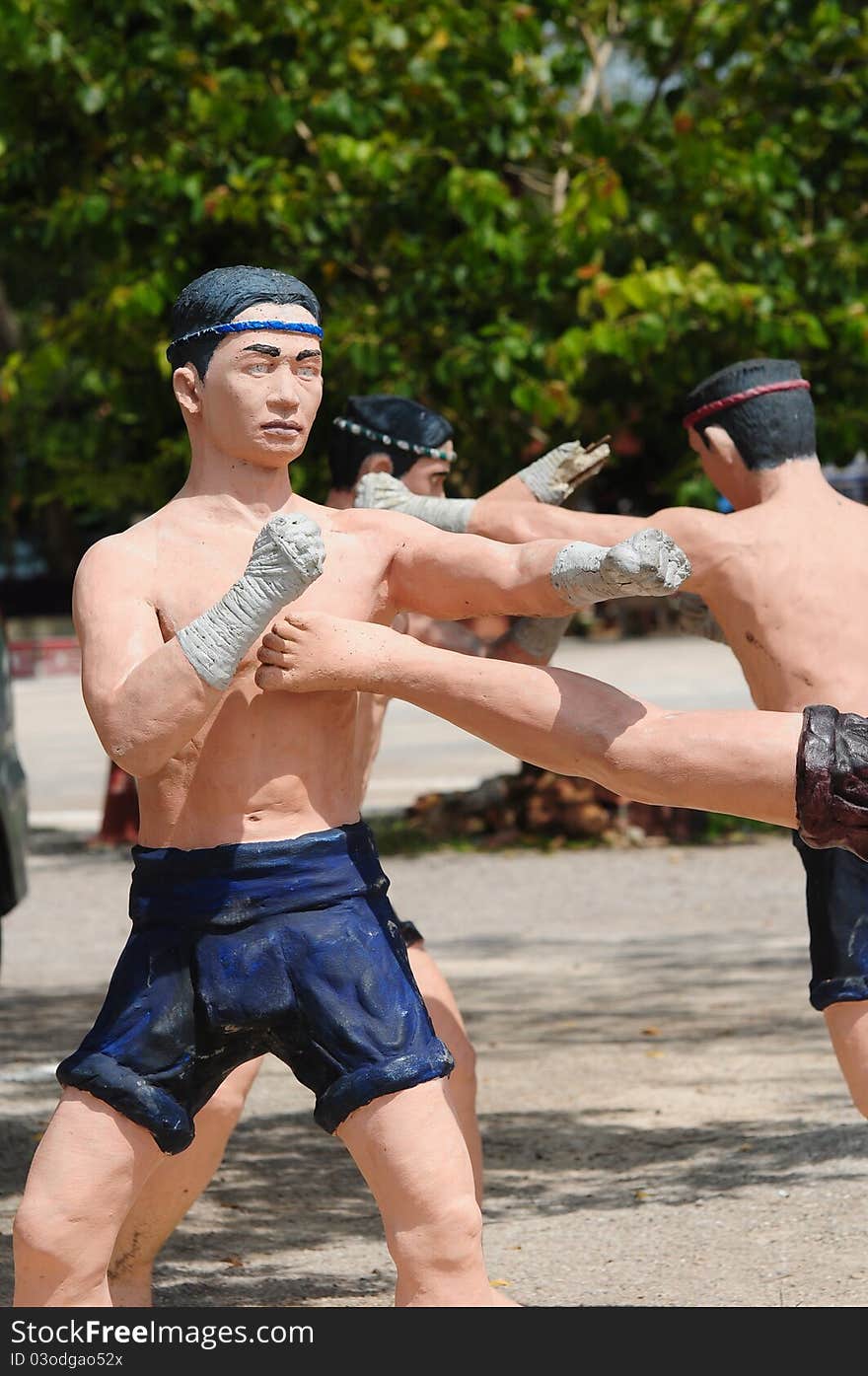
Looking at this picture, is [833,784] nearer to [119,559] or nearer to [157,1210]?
[119,559]

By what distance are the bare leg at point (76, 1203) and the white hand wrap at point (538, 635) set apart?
1857 millimetres

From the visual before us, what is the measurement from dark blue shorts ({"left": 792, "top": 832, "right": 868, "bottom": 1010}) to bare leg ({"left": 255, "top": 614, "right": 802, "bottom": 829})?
0.83m

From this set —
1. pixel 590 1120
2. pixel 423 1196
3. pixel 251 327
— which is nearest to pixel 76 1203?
pixel 423 1196

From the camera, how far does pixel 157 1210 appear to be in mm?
4047

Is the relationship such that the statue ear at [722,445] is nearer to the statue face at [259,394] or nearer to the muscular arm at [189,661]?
the statue face at [259,394]

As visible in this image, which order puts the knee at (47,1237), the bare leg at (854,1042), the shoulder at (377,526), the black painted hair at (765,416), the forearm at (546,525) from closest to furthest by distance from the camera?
the knee at (47,1237) < the shoulder at (377,526) < the bare leg at (854,1042) < the forearm at (546,525) < the black painted hair at (765,416)

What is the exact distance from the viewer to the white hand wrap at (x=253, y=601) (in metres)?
3.26

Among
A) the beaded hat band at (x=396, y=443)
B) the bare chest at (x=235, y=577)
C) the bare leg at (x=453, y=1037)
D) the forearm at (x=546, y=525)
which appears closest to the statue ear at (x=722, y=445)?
the forearm at (x=546, y=525)

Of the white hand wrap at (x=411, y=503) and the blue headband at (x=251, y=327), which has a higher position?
the blue headband at (x=251, y=327)

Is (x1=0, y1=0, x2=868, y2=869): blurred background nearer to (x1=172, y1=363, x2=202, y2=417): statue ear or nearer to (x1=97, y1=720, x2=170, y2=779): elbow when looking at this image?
(x1=172, y1=363, x2=202, y2=417): statue ear

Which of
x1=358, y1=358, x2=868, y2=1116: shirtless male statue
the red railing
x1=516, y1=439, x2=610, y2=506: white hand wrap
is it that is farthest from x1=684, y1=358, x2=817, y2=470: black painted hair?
the red railing

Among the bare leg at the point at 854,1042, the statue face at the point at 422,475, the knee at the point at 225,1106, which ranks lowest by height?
the knee at the point at 225,1106

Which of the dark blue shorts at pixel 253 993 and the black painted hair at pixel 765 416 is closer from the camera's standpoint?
the dark blue shorts at pixel 253 993

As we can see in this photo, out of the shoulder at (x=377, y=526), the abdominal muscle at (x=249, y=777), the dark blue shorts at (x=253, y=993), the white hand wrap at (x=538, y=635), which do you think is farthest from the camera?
the white hand wrap at (x=538, y=635)
